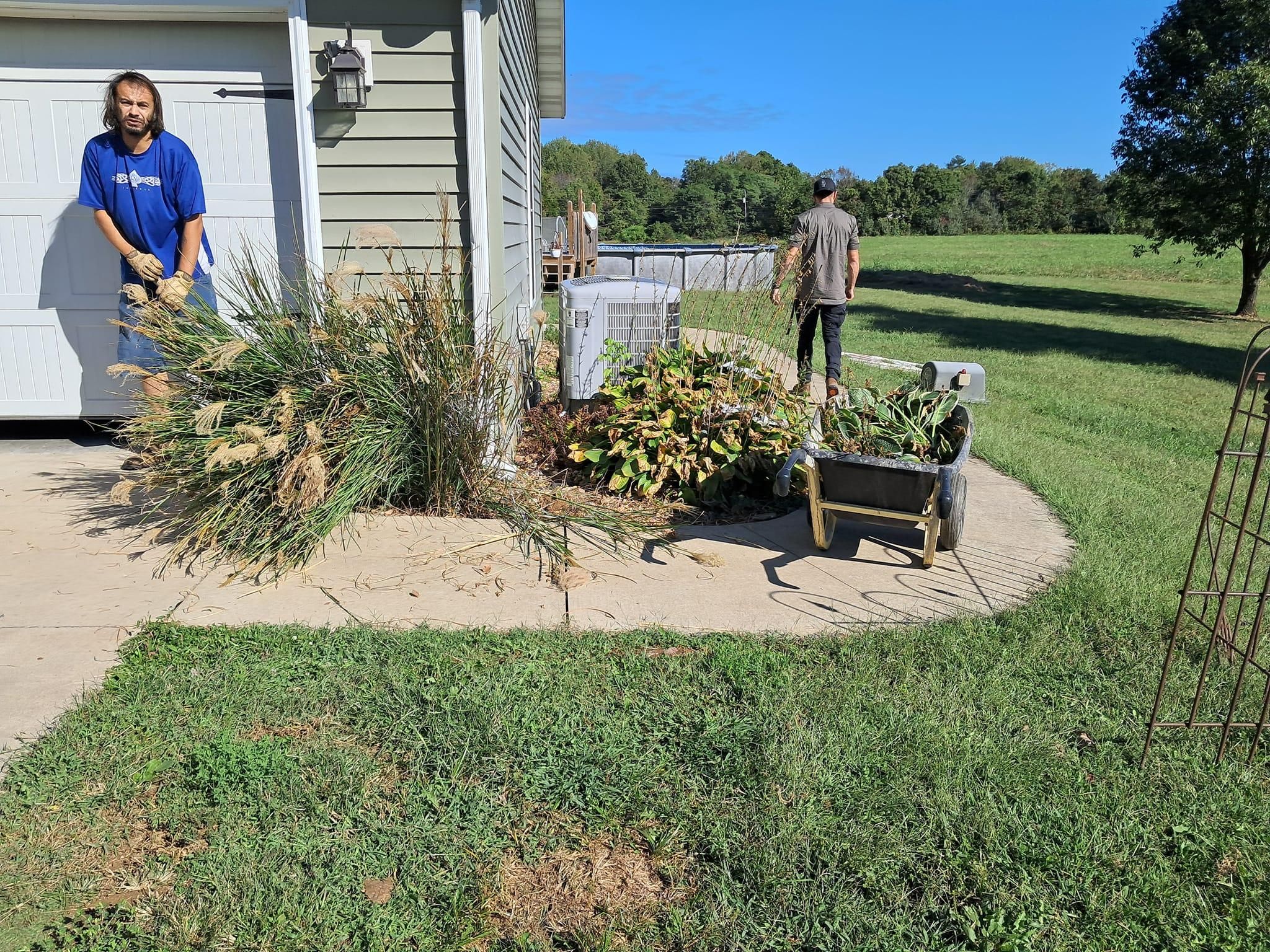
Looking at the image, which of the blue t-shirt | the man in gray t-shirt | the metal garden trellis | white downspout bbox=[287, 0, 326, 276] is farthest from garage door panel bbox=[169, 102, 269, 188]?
the metal garden trellis

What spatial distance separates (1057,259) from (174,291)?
3505 cm

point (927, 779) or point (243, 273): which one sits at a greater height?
point (243, 273)

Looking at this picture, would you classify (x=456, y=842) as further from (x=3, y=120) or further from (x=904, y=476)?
(x=3, y=120)

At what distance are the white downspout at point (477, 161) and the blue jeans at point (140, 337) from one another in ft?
4.51

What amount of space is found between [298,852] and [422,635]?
1088mm

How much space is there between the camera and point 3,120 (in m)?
5.33

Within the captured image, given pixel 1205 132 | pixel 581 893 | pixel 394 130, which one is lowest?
pixel 581 893

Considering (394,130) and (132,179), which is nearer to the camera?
(132,179)

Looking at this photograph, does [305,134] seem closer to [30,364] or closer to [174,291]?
[174,291]

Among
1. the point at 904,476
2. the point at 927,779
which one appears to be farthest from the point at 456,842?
the point at 904,476

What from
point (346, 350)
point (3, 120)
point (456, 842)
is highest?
point (3, 120)

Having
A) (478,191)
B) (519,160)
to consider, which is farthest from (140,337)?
(519,160)

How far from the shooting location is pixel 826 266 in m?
6.79

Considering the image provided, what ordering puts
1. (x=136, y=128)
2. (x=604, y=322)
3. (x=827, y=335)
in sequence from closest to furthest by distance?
(x=136, y=128), (x=604, y=322), (x=827, y=335)
